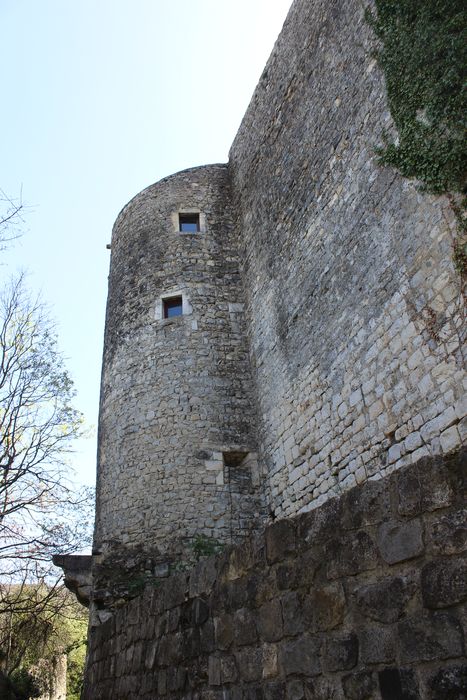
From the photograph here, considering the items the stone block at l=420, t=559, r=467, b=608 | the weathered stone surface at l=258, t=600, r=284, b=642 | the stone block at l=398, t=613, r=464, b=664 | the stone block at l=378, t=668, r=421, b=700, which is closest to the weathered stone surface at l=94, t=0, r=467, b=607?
the weathered stone surface at l=258, t=600, r=284, b=642

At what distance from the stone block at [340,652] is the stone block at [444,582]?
463mm

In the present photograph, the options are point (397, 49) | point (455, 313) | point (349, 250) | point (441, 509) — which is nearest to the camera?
point (441, 509)

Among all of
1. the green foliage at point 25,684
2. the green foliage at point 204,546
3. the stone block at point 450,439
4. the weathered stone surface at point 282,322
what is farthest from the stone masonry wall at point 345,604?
the green foliage at point 25,684

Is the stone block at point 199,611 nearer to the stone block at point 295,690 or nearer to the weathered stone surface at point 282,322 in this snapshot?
the weathered stone surface at point 282,322

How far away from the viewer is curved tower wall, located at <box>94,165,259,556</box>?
9242 millimetres

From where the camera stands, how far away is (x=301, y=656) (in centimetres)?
278

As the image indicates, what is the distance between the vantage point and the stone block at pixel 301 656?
8.83 feet

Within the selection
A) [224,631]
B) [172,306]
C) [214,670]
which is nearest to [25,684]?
[172,306]

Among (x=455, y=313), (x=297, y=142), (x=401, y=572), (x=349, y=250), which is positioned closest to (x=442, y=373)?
(x=455, y=313)

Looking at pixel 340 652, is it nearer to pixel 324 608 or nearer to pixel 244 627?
pixel 324 608

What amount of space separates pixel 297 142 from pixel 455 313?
510 centimetres

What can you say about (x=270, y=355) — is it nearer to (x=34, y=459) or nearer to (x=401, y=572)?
(x=34, y=459)

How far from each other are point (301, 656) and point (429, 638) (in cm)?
83

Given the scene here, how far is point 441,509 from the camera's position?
88.9 inches
